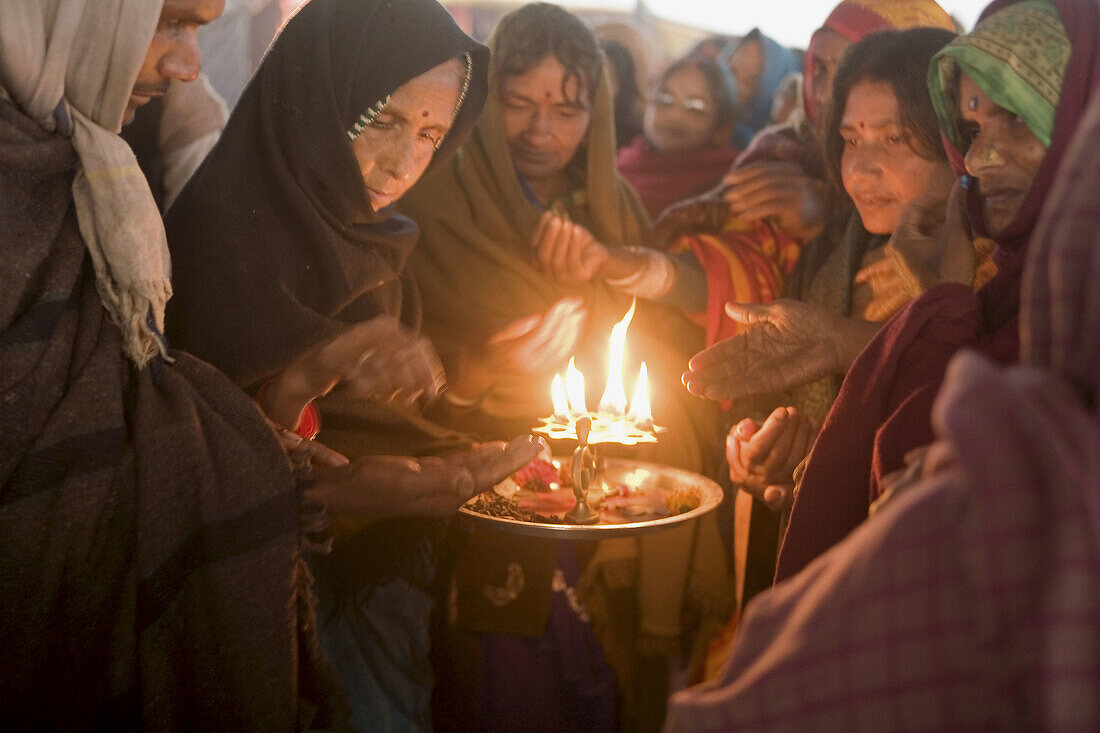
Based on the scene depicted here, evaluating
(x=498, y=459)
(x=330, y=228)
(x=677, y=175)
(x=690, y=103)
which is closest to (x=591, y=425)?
(x=498, y=459)

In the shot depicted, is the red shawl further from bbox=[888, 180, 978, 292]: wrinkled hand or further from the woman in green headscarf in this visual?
bbox=[888, 180, 978, 292]: wrinkled hand

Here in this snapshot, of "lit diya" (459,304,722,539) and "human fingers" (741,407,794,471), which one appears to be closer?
"lit diya" (459,304,722,539)

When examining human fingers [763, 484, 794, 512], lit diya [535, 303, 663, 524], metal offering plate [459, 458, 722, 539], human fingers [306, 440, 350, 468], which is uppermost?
lit diya [535, 303, 663, 524]

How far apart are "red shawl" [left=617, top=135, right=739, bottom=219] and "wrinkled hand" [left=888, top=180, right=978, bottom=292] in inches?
54.6

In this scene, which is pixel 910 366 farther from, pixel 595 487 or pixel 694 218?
pixel 694 218

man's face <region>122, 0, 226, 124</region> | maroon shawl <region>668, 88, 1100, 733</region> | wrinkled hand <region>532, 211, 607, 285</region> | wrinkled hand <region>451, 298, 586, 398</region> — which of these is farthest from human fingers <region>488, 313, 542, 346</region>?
maroon shawl <region>668, 88, 1100, 733</region>

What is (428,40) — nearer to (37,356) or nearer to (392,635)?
(37,356)

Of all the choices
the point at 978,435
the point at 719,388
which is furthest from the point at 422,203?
the point at 978,435

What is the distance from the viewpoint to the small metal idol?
6.07 ft

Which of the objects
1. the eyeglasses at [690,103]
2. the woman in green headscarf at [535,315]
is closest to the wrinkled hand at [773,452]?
the woman in green headscarf at [535,315]

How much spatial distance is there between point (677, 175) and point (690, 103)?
11.4 inches

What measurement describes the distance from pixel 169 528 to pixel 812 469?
1.17m

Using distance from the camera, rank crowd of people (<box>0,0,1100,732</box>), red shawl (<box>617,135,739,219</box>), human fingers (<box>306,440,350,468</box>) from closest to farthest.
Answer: crowd of people (<box>0,0,1100,732</box>) → human fingers (<box>306,440,350,468</box>) → red shawl (<box>617,135,739,219</box>)

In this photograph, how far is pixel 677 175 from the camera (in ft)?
11.7
